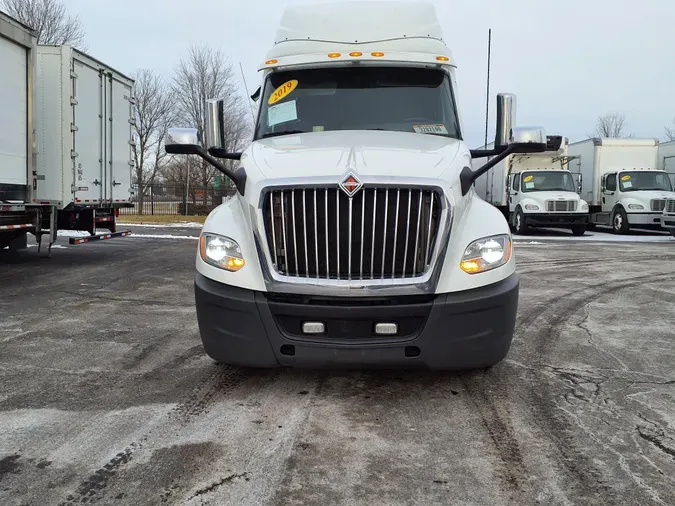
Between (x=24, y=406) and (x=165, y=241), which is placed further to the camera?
(x=165, y=241)

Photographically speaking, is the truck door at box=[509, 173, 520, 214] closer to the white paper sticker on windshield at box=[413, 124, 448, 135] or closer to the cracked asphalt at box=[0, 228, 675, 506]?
the cracked asphalt at box=[0, 228, 675, 506]

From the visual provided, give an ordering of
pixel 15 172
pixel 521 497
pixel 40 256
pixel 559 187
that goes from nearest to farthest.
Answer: pixel 521 497
pixel 15 172
pixel 40 256
pixel 559 187

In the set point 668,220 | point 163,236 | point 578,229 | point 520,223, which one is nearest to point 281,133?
point 163,236

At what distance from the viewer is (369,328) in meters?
3.52

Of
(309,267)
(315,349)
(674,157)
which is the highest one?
(674,157)

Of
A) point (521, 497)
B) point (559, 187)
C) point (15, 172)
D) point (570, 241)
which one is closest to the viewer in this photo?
point (521, 497)

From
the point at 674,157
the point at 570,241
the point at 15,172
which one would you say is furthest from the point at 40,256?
the point at 674,157

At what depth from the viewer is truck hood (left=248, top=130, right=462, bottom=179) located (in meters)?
3.68

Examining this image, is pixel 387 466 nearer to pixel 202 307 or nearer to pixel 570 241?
pixel 202 307

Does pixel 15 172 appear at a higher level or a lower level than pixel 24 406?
higher

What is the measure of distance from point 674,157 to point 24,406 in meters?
23.2

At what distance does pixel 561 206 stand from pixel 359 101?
52.9 ft

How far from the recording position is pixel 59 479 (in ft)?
9.18

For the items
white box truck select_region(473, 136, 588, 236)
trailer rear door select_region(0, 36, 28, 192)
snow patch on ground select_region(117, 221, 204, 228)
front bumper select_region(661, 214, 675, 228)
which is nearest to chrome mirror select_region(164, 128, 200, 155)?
trailer rear door select_region(0, 36, 28, 192)
